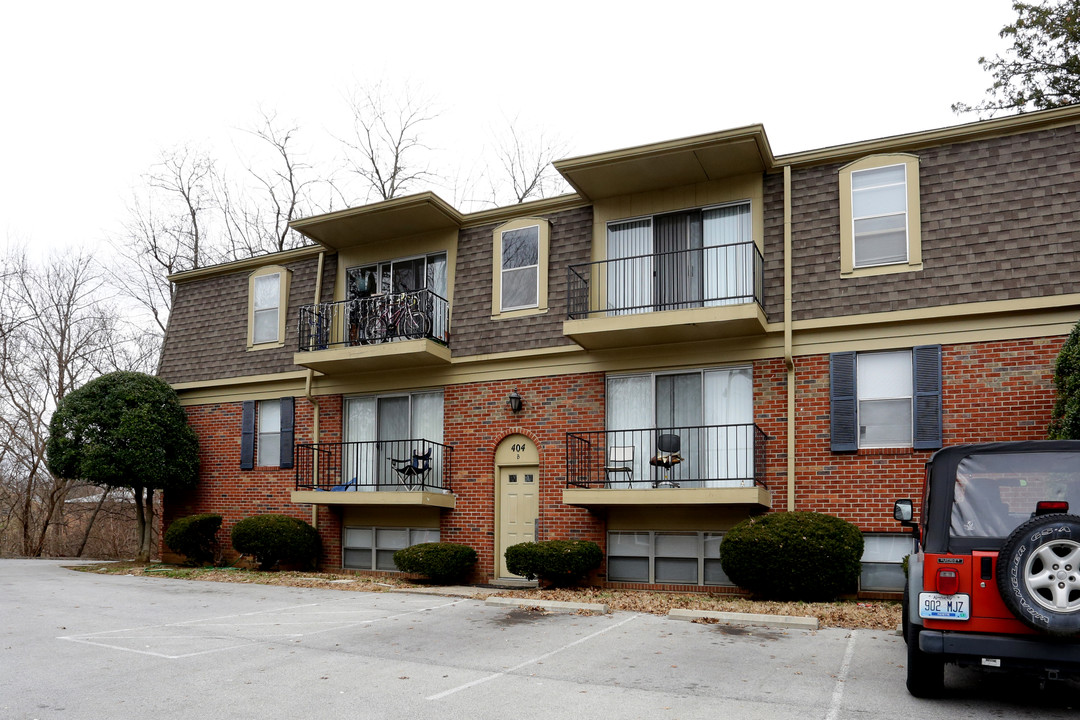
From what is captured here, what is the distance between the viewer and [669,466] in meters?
13.2

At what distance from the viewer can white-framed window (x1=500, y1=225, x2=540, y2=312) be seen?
15.6m

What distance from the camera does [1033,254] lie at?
38.8 feet

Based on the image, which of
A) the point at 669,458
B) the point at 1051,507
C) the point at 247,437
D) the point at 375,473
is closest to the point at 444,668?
→ the point at 1051,507

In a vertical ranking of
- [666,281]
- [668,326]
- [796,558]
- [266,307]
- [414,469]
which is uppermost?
[266,307]

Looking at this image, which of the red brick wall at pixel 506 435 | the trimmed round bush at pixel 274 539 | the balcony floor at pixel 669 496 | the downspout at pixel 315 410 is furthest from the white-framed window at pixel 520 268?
the trimmed round bush at pixel 274 539

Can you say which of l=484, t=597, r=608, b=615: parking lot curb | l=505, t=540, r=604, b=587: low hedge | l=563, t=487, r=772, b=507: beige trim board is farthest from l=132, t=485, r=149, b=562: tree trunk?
l=563, t=487, r=772, b=507: beige trim board

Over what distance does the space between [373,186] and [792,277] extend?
18858 millimetres

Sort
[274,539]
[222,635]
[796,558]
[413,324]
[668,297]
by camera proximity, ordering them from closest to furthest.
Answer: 1. [222,635]
2. [796,558]
3. [668,297]
4. [274,539]
5. [413,324]

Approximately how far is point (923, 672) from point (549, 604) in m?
6.16

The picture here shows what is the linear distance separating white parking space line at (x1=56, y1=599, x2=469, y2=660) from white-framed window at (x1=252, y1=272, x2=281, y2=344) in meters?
8.35

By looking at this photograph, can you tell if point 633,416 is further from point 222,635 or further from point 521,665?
point 222,635

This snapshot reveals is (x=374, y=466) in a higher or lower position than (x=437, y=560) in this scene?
higher

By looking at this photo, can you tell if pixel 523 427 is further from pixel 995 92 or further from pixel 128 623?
pixel 995 92

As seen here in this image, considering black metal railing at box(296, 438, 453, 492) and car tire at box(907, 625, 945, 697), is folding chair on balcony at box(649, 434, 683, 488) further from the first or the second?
car tire at box(907, 625, 945, 697)
